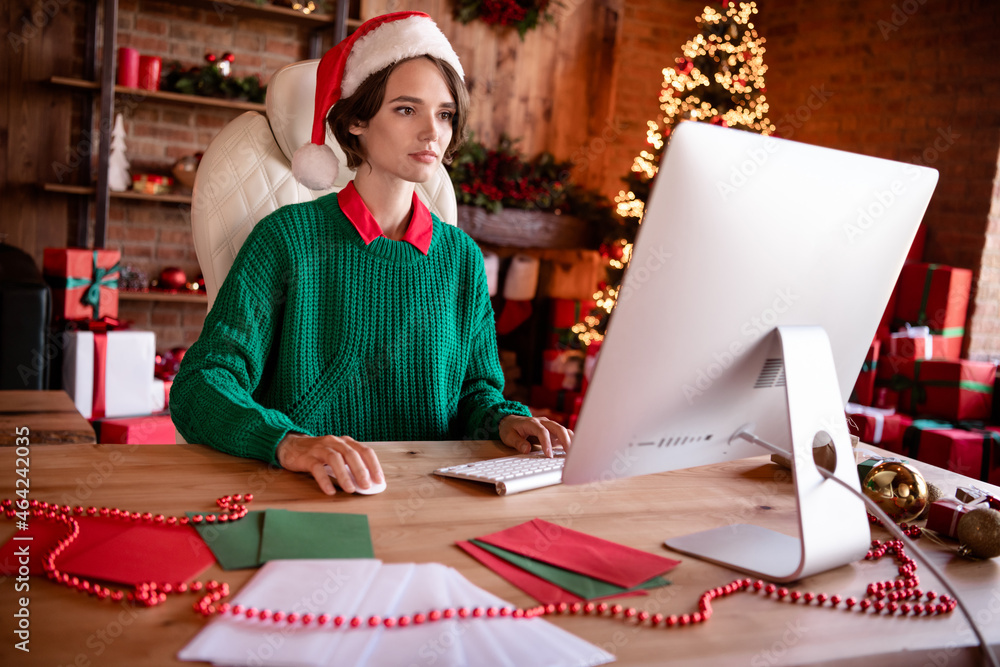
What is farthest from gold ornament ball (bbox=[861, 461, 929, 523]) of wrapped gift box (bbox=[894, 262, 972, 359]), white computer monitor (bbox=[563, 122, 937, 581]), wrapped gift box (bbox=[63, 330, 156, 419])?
wrapped gift box (bbox=[894, 262, 972, 359])

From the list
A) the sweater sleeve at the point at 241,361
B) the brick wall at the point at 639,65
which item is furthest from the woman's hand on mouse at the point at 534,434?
the brick wall at the point at 639,65

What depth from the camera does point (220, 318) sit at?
1.23m

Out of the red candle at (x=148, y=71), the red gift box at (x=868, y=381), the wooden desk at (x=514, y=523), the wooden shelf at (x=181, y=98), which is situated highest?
the red candle at (x=148, y=71)

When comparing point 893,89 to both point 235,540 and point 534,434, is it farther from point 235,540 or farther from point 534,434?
point 235,540

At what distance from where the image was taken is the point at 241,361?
3.98 feet

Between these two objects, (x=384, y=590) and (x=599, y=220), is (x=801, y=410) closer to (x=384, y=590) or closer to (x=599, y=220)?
(x=384, y=590)

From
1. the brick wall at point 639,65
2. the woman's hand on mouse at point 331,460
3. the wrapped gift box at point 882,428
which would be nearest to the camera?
the woman's hand on mouse at point 331,460

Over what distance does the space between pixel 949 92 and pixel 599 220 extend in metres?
1.91

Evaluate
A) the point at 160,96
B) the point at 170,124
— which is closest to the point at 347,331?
the point at 160,96

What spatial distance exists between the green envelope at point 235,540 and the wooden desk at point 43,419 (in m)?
0.64

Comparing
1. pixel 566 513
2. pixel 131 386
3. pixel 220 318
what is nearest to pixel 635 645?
pixel 566 513

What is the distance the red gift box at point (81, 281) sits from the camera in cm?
304

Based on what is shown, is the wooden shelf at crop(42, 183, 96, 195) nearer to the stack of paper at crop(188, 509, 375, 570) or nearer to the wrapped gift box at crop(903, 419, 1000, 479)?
the stack of paper at crop(188, 509, 375, 570)

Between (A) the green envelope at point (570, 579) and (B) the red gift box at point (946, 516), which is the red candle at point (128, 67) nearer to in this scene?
(A) the green envelope at point (570, 579)
